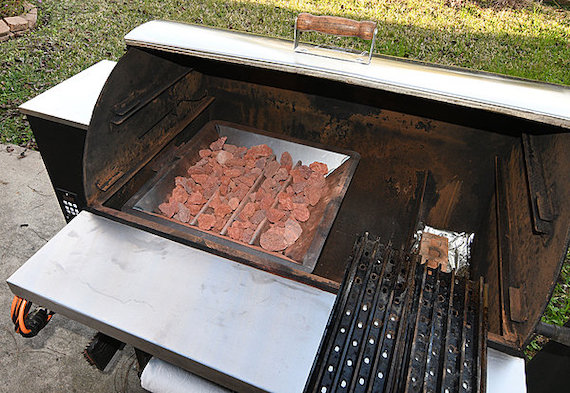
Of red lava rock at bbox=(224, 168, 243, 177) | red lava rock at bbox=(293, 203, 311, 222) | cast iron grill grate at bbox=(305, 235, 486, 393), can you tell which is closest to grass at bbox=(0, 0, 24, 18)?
red lava rock at bbox=(224, 168, 243, 177)

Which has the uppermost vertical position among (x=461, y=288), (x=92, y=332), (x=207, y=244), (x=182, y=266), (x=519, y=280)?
(x=519, y=280)

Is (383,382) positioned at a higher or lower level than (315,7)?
lower

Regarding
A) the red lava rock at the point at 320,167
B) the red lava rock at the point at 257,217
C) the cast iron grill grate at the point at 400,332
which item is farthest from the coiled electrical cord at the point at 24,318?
the red lava rock at the point at 320,167

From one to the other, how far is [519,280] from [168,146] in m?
1.70

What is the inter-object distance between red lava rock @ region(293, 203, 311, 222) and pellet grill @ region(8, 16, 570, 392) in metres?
0.09

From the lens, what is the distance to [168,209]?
71.1 inches

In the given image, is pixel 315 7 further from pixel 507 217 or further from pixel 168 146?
pixel 507 217

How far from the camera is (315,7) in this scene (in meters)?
5.75

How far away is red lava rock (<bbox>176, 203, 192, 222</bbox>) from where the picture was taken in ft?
5.94

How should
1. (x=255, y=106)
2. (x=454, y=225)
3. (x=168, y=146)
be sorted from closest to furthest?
(x=168, y=146), (x=454, y=225), (x=255, y=106)

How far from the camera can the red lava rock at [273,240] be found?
1678 mm

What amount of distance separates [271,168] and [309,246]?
0.72 m

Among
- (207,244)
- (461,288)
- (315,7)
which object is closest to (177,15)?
(315,7)

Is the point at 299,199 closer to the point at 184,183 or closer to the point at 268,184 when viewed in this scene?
the point at 268,184
